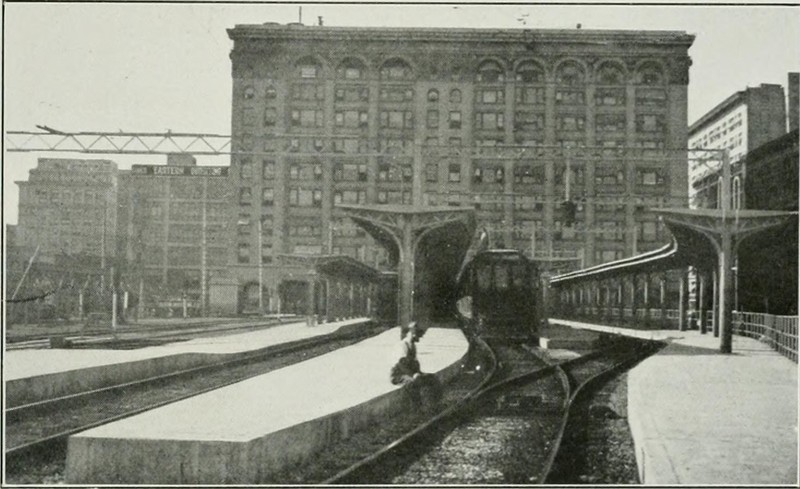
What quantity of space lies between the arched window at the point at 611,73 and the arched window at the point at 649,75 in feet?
2.52

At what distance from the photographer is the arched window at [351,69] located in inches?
1471

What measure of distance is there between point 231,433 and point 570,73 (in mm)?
40939

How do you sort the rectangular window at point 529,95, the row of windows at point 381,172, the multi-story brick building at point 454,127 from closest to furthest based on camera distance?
the multi-story brick building at point 454,127 → the row of windows at point 381,172 → the rectangular window at point 529,95

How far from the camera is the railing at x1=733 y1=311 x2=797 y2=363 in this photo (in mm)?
19702

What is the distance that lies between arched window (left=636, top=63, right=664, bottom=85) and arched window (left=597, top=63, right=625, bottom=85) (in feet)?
2.52

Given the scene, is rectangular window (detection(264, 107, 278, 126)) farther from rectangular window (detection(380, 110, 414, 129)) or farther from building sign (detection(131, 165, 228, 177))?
building sign (detection(131, 165, 228, 177))

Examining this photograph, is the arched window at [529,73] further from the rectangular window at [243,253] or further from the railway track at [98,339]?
the railway track at [98,339]

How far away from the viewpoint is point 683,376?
15906 mm

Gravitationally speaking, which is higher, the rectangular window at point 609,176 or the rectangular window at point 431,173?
the rectangular window at point 609,176

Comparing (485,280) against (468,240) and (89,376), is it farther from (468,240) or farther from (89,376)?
(89,376)

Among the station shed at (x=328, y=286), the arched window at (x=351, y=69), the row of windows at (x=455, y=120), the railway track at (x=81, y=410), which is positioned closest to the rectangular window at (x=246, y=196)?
the station shed at (x=328, y=286)

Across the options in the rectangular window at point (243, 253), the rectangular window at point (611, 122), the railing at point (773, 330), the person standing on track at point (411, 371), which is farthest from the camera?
the rectangular window at point (243, 253)

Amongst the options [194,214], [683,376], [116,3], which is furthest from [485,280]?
[194,214]

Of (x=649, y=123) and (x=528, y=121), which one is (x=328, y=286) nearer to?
(x=528, y=121)
